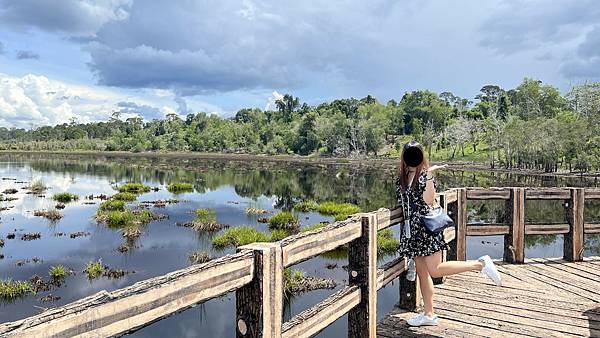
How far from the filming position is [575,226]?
7.77 meters

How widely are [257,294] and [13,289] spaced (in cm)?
1102

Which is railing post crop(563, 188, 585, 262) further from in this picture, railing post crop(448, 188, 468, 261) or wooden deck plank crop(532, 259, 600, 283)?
railing post crop(448, 188, 468, 261)

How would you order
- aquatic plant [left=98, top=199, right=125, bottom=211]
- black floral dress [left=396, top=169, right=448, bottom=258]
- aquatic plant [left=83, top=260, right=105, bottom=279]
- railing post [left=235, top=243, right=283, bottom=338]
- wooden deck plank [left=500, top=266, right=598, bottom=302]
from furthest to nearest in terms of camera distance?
1. aquatic plant [left=98, top=199, right=125, bottom=211]
2. aquatic plant [left=83, top=260, right=105, bottom=279]
3. wooden deck plank [left=500, top=266, right=598, bottom=302]
4. black floral dress [left=396, top=169, right=448, bottom=258]
5. railing post [left=235, top=243, right=283, bottom=338]

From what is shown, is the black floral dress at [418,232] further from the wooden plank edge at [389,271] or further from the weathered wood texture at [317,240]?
the weathered wood texture at [317,240]

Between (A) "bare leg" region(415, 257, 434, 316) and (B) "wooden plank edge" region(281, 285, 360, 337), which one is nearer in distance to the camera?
(B) "wooden plank edge" region(281, 285, 360, 337)

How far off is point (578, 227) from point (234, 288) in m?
7.14

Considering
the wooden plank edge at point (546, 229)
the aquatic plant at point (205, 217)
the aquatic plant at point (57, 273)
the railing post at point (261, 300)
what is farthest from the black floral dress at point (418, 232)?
the aquatic plant at point (205, 217)

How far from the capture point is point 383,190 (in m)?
35.6

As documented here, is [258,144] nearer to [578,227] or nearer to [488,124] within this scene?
[488,124]

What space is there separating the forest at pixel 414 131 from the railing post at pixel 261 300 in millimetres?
59058

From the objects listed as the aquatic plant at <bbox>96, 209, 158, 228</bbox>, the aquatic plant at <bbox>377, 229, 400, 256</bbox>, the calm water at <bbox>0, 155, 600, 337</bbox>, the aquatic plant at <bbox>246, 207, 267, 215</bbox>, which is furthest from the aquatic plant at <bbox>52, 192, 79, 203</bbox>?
the aquatic plant at <bbox>377, 229, 400, 256</bbox>

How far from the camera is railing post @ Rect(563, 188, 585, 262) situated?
771cm

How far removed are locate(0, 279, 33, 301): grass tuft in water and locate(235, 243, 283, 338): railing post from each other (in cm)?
1070

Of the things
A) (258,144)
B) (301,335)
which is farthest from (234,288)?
(258,144)
